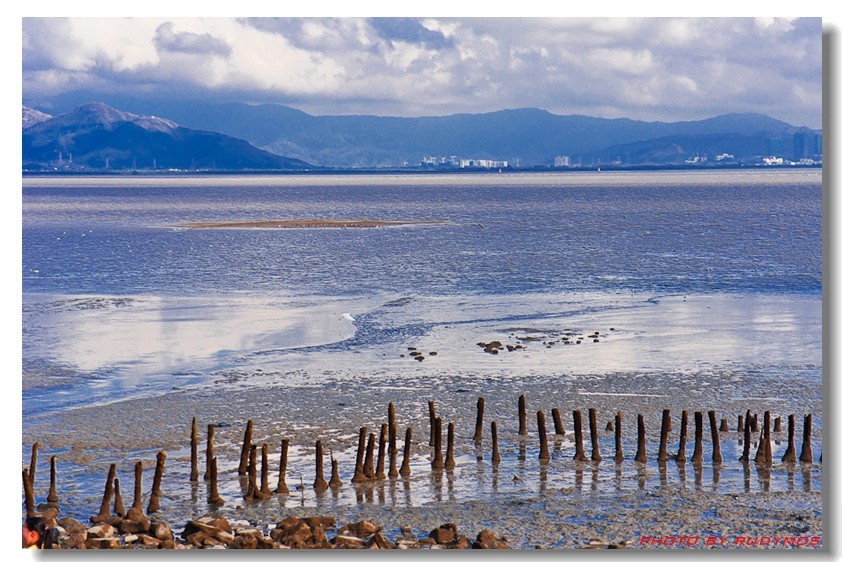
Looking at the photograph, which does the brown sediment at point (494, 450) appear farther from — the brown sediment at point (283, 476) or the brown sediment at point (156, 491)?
the brown sediment at point (156, 491)

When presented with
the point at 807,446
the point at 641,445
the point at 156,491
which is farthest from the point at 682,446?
the point at 156,491

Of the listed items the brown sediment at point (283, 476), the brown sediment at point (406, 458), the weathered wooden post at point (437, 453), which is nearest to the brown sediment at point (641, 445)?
the weathered wooden post at point (437, 453)

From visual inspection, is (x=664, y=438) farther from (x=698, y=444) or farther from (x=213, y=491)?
(x=213, y=491)

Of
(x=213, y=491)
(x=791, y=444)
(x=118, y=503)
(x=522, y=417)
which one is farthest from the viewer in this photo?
(x=522, y=417)

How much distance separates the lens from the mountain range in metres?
24.7

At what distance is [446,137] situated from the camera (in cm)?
2716

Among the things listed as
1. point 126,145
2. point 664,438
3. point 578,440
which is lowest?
point 578,440

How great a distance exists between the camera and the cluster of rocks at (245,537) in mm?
15383

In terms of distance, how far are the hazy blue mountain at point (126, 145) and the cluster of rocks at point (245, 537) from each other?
8829mm

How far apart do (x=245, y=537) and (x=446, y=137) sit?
45.2ft

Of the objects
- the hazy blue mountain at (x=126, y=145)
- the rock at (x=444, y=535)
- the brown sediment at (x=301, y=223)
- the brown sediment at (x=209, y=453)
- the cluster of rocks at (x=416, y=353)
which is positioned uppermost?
the hazy blue mountain at (x=126, y=145)

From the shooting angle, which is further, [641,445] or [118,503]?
[641,445]

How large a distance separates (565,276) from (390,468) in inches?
1299

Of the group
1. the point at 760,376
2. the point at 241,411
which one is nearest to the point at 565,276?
the point at 760,376
